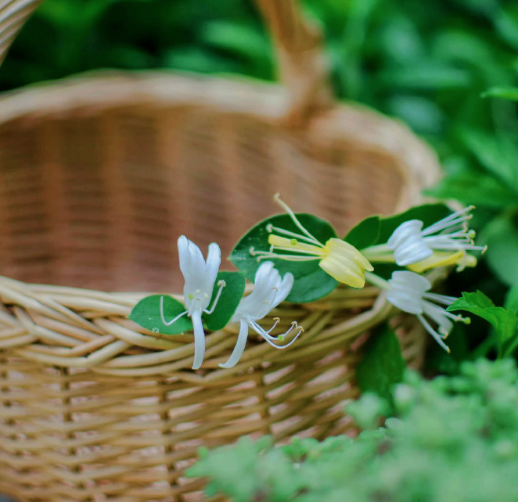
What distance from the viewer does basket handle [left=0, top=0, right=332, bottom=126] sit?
0.62 metres

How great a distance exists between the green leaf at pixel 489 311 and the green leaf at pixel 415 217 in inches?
3.0

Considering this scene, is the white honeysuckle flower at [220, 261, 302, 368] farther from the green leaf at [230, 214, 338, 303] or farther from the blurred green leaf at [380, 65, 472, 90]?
the blurred green leaf at [380, 65, 472, 90]

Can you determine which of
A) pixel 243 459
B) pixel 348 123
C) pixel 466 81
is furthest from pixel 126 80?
pixel 243 459

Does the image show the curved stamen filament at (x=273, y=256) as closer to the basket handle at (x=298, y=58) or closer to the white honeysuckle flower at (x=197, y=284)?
the white honeysuckle flower at (x=197, y=284)

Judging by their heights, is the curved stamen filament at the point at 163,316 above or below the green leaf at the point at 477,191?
below

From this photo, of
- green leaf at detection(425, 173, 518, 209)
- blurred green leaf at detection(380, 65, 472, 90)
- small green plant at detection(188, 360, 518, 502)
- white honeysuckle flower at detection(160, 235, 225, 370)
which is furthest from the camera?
blurred green leaf at detection(380, 65, 472, 90)

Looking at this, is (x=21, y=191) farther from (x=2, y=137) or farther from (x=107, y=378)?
(x=107, y=378)

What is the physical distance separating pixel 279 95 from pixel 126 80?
0.22m

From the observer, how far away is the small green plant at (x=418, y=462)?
0.65ft

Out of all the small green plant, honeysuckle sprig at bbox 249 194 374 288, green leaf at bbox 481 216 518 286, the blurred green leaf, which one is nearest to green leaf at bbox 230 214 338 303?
honeysuckle sprig at bbox 249 194 374 288

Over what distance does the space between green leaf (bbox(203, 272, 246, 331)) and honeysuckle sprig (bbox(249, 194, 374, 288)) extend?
2cm

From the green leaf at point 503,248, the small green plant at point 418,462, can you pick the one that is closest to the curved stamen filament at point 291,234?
the small green plant at point 418,462

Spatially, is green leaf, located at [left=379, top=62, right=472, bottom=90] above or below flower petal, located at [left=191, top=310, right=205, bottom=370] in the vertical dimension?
above

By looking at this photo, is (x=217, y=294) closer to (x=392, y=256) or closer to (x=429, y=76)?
(x=392, y=256)
